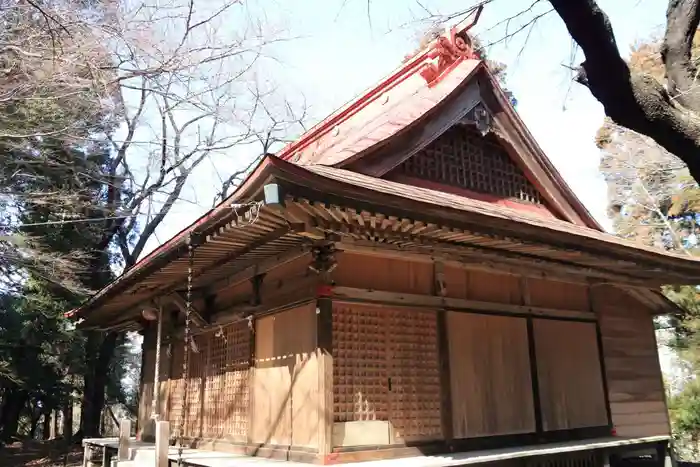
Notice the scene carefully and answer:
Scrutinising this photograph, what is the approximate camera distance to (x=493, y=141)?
8703mm

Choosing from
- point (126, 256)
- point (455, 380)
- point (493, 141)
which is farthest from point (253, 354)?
point (126, 256)

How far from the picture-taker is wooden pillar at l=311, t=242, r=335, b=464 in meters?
5.65

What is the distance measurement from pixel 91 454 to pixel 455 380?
7.31m

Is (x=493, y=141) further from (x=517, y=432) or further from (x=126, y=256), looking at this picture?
(x=126, y=256)

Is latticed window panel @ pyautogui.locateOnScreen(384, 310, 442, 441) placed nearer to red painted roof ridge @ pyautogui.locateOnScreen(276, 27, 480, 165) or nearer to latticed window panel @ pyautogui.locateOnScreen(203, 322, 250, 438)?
latticed window panel @ pyautogui.locateOnScreen(203, 322, 250, 438)

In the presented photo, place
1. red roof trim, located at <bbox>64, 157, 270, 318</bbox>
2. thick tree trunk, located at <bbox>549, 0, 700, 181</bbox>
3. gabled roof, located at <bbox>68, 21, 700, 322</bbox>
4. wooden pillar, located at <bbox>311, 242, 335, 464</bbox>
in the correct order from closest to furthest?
thick tree trunk, located at <bbox>549, 0, 700, 181</bbox> → red roof trim, located at <bbox>64, 157, 270, 318</bbox> → gabled roof, located at <bbox>68, 21, 700, 322</bbox> → wooden pillar, located at <bbox>311, 242, 335, 464</bbox>

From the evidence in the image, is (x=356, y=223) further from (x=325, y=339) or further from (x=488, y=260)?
(x=488, y=260)

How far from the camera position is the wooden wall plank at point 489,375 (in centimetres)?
683

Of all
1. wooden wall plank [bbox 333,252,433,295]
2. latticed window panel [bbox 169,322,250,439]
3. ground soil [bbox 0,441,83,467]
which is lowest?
ground soil [bbox 0,441,83,467]

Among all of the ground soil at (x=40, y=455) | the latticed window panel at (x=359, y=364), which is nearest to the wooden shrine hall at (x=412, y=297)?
the latticed window panel at (x=359, y=364)

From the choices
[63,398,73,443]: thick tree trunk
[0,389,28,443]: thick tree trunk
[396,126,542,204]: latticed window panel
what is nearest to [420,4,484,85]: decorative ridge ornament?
[396,126,542,204]: latticed window panel

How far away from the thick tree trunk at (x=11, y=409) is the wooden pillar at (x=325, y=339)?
55.6 ft

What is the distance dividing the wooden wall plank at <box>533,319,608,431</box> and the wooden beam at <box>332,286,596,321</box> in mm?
153

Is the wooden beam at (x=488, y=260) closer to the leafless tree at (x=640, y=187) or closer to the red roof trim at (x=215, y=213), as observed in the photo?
the red roof trim at (x=215, y=213)
